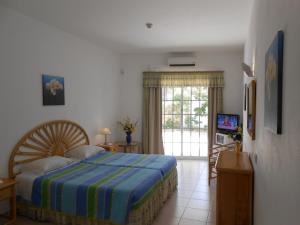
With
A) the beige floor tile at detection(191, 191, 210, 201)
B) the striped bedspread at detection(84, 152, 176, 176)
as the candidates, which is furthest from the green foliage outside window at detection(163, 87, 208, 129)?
the beige floor tile at detection(191, 191, 210, 201)

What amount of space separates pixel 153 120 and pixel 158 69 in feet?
4.38

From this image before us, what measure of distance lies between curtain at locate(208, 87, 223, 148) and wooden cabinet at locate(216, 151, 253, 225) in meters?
3.40

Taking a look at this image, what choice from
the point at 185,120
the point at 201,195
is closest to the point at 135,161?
the point at 201,195

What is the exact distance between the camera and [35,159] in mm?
3744

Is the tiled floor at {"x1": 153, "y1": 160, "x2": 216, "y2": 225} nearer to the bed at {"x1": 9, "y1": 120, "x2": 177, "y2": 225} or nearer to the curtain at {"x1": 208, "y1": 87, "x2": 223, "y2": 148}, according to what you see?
the bed at {"x1": 9, "y1": 120, "x2": 177, "y2": 225}

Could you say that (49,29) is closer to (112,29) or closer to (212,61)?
(112,29)

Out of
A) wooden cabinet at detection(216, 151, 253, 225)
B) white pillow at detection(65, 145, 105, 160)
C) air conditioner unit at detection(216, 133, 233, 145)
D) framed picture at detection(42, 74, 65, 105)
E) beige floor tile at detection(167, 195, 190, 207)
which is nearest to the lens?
wooden cabinet at detection(216, 151, 253, 225)

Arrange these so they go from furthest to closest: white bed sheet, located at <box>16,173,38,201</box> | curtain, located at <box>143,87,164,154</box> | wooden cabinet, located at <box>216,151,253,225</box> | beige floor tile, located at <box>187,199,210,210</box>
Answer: curtain, located at <box>143,87,164,154</box>, beige floor tile, located at <box>187,199,210,210</box>, white bed sheet, located at <box>16,173,38,201</box>, wooden cabinet, located at <box>216,151,253,225</box>

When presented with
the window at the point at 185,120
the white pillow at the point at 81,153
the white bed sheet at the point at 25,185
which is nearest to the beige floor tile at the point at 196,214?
the white pillow at the point at 81,153

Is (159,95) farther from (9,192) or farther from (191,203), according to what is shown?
(9,192)

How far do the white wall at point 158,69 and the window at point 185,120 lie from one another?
604mm

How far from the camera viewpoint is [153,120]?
6445 millimetres

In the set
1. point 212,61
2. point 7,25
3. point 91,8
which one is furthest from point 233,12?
point 7,25

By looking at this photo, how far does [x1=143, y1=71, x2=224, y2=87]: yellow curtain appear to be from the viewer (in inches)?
241
